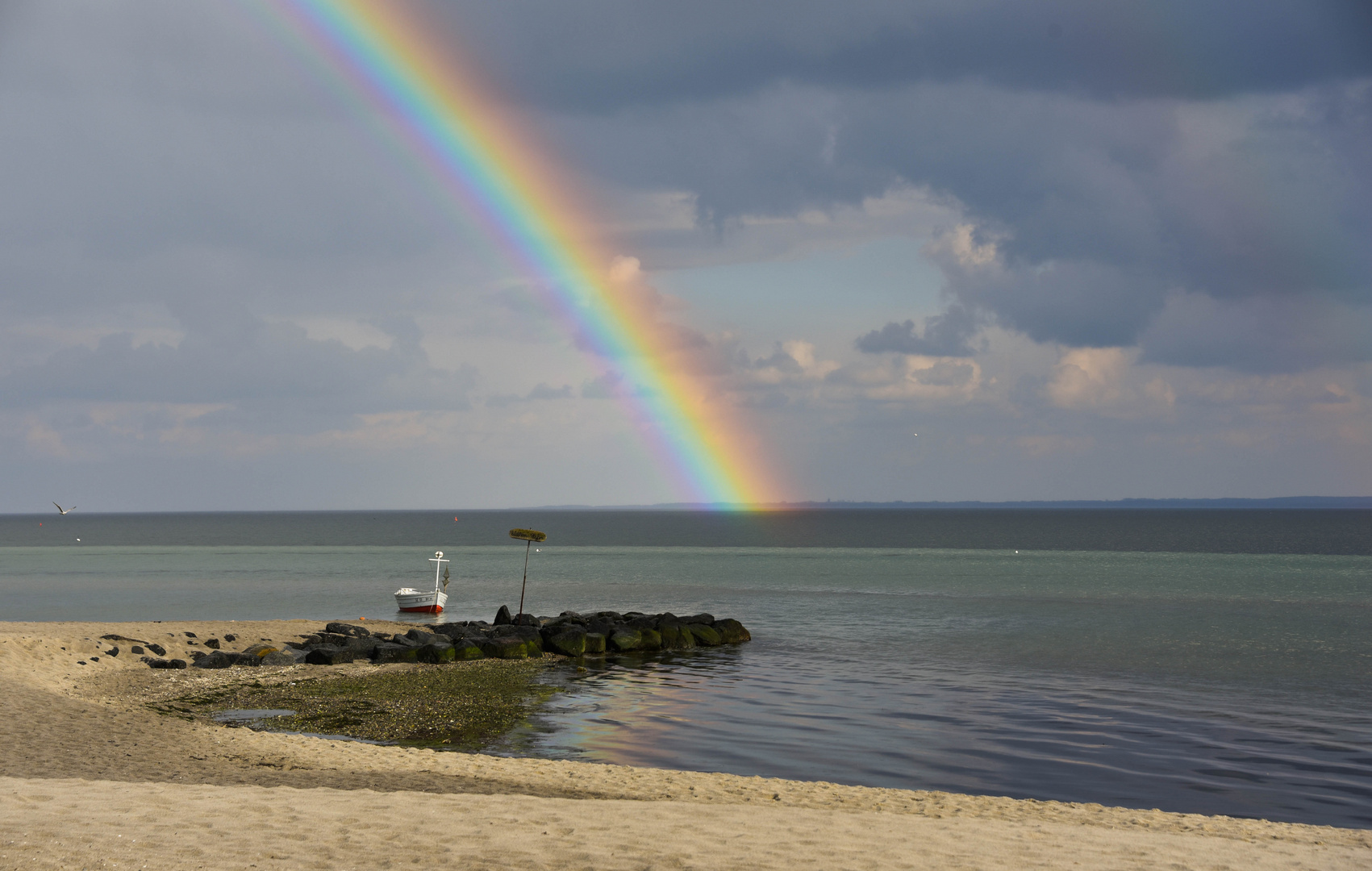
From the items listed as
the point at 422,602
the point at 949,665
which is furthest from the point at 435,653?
the point at 422,602

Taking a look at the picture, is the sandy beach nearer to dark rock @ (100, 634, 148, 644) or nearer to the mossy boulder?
Result: dark rock @ (100, 634, 148, 644)

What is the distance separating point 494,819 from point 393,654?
76.2ft

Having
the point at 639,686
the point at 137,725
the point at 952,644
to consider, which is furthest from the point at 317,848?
the point at 952,644

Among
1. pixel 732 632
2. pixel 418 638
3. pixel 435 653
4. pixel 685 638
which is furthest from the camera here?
pixel 732 632

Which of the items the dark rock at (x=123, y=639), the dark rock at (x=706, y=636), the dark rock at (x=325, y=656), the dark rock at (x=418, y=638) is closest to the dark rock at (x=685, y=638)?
the dark rock at (x=706, y=636)

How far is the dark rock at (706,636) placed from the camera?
40656 millimetres

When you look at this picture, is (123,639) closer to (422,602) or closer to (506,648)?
(506,648)

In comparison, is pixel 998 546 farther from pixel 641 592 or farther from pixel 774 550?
pixel 641 592

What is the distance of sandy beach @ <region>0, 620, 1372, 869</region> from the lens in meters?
10.3

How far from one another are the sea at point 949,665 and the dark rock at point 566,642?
192cm

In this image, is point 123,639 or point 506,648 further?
point 506,648

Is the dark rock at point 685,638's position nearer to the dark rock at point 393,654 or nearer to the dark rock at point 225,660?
the dark rock at point 393,654

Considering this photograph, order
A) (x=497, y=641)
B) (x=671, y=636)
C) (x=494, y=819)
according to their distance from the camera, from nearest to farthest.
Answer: (x=494, y=819) → (x=497, y=641) → (x=671, y=636)

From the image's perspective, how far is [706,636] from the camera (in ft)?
134
